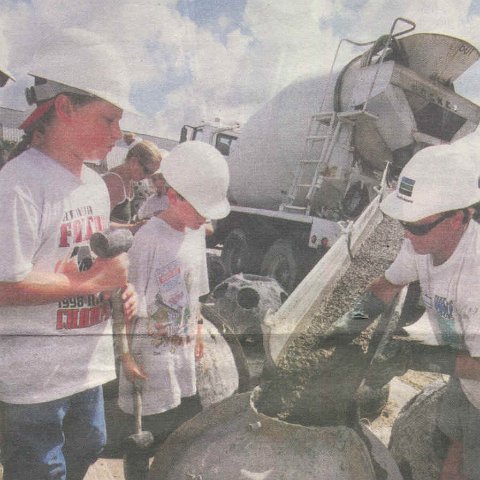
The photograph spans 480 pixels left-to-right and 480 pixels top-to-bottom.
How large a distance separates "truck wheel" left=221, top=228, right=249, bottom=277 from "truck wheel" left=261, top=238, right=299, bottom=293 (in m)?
0.12

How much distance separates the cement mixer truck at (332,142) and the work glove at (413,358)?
736 mm

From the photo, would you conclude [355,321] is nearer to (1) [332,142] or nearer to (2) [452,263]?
(2) [452,263]

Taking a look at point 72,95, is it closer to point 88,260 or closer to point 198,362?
point 88,260

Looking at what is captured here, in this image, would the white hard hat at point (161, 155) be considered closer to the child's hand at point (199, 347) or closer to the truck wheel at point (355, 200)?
the child's hand at point (199, 347)

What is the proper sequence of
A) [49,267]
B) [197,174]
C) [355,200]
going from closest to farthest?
[49,267], [197,174], [355,200]

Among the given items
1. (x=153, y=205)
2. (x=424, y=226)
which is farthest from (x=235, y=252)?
(x=424, y=226)

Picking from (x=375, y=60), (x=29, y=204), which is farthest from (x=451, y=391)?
(x=375, y=60)

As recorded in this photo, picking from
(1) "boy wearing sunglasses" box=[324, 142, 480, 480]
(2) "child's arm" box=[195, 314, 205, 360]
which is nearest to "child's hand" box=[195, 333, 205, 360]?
(2) "child's arm" box=[195, 314, 205, 360]

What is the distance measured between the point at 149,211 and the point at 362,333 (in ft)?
2.11

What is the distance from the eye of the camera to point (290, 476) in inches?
28.9

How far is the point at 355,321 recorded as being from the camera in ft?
3.34

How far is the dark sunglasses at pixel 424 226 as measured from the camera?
88 centimetres

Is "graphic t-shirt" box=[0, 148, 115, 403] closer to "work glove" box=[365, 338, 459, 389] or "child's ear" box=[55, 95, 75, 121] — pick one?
"child's ear" box=[55, 95, 75, 121]

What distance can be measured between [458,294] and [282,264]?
116 cm
